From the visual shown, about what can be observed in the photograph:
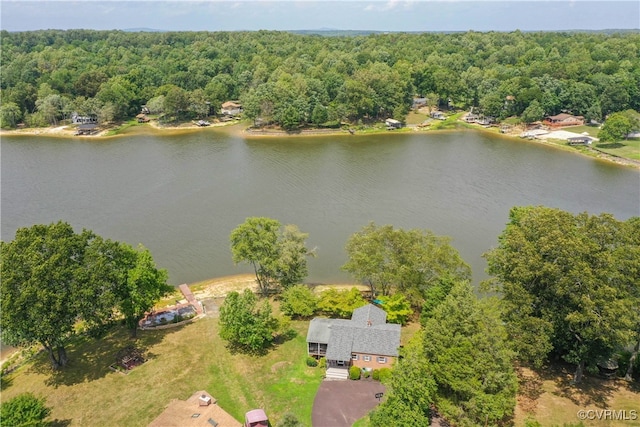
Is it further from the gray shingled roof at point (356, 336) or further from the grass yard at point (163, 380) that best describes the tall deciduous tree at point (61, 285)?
the gray shingled roof at point (356, 336)

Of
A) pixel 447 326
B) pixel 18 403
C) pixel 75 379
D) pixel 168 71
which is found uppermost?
pixel 168 71

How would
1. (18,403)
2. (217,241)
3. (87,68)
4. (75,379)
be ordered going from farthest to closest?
(87,68)
(217,241)
(75,379)
(18,403)

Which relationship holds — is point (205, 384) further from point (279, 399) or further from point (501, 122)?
point (501, 122)

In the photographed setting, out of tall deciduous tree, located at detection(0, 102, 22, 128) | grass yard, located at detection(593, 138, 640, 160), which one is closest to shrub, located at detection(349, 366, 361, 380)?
grass yard, located at detection(593, 138, 640, 160)

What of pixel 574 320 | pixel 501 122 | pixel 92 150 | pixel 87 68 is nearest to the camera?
pixel 574 320

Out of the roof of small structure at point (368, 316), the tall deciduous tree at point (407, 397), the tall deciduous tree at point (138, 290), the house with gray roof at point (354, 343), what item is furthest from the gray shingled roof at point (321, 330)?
the tall deciduous tree at point (138, 290)

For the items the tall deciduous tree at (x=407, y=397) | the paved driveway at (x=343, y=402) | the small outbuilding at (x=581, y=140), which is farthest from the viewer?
the small outbuilding at (x=581, y=140)

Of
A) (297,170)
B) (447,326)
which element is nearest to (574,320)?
(447,326)
